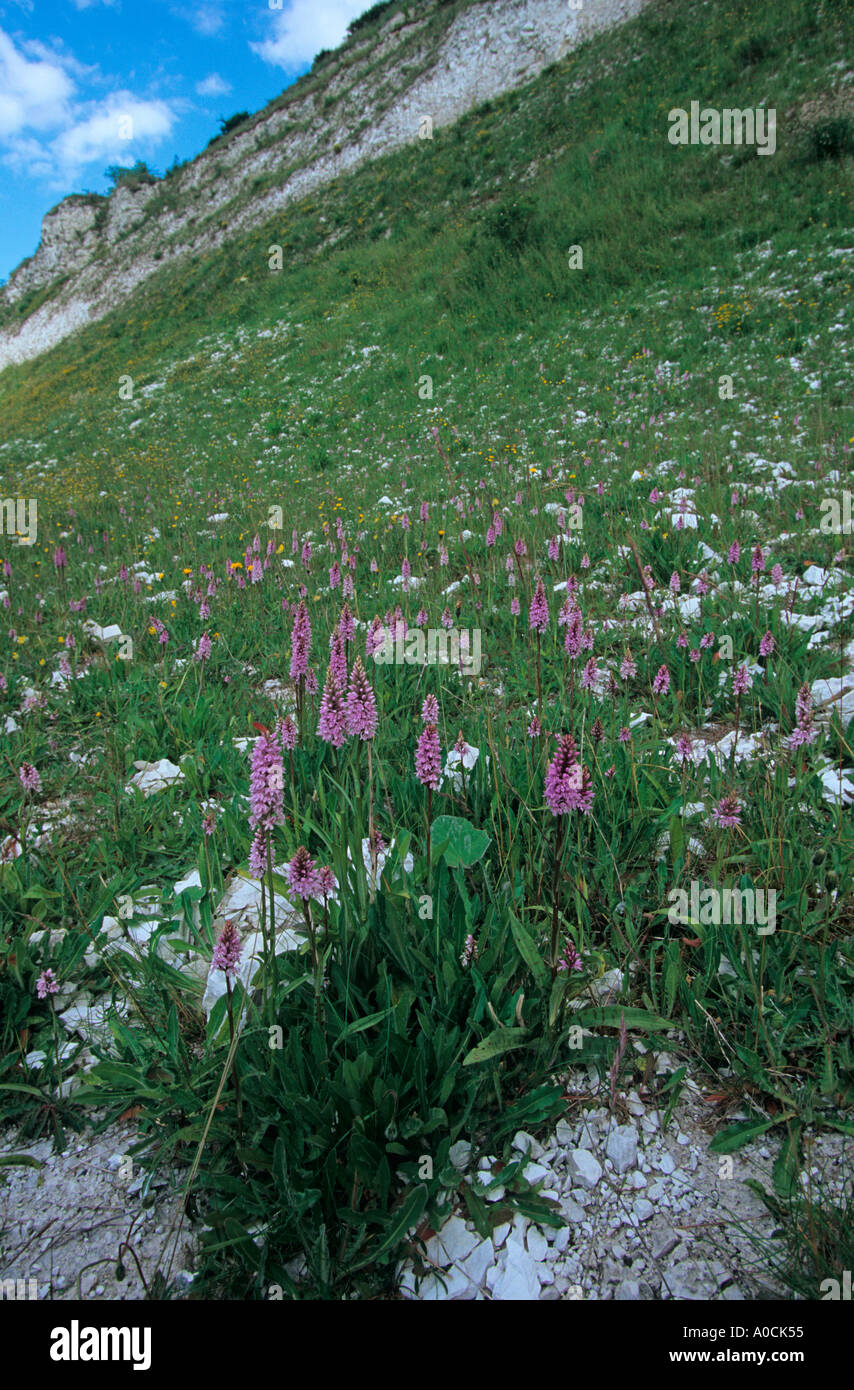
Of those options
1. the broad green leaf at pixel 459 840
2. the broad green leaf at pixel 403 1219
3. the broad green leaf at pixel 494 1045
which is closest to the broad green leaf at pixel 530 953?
the broad green leaf at pixel 494 1045

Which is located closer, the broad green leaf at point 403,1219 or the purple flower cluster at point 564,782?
the broad green leaf at point 403,1219

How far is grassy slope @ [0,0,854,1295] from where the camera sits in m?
2.78

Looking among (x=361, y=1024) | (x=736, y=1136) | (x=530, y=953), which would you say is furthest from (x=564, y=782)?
(x=736, y=1136)

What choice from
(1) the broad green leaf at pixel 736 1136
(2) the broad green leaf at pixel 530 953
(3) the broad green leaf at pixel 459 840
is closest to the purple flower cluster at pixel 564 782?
(2) the broad green leaf at pixel 530 953

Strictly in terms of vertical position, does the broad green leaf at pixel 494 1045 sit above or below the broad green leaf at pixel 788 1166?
above

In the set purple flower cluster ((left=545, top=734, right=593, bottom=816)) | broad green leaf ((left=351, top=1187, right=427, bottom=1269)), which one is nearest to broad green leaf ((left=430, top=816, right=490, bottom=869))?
purple flower cluster ((left=545, top=734, right=593, bottom=816))

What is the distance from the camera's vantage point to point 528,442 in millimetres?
10242

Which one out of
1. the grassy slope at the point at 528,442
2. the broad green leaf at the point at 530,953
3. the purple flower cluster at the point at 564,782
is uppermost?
the grassy slope at the point at 528,442

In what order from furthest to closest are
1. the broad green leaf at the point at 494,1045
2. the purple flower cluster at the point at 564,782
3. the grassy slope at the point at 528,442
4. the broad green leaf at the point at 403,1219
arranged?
the grassy slope at the point at 528,442, the broad green leaf at the point at 494,1045, the purple flower cluster at the point at 564,782, the broad green leaf at the point at 403,1219

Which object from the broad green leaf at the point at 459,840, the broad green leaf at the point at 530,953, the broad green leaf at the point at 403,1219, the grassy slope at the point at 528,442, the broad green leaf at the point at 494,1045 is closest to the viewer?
the broad green leaf at the point at 403,1219

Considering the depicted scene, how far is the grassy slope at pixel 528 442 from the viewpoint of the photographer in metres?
2.78

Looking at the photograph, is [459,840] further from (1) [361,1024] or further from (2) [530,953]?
(1) [361,1024]

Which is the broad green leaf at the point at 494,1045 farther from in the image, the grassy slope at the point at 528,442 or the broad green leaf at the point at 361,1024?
the grassy slope at the point at 528,442

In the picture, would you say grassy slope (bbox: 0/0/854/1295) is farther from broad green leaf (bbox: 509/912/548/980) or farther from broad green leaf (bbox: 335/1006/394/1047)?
broad green leaf (bbox: 335/1006/394/1047)
